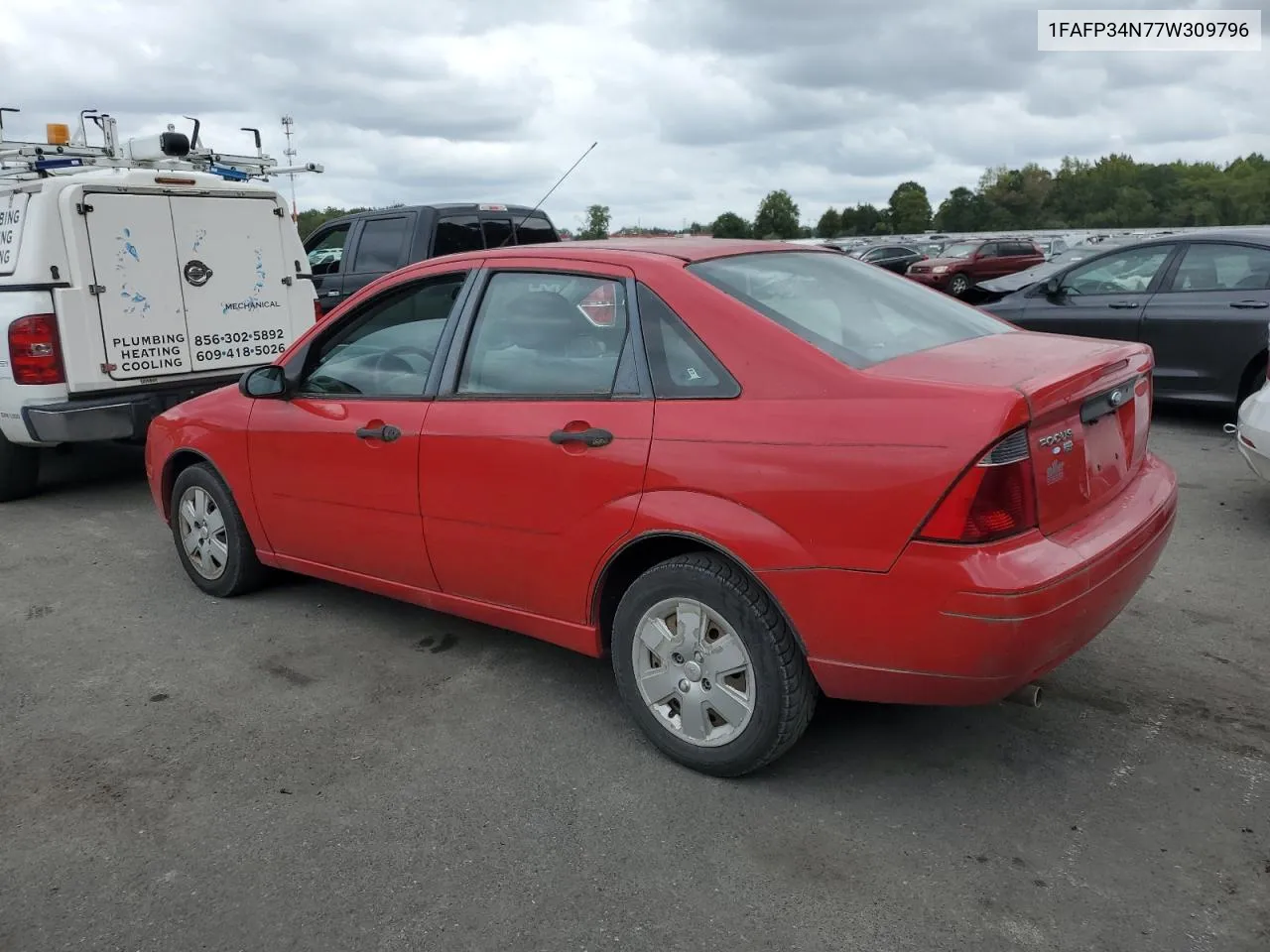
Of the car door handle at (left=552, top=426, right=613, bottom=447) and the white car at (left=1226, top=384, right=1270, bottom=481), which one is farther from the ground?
the car door handle at (left=552, top=426, right=613, bottom=447)

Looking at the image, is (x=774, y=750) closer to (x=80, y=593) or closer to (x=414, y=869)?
(x=414, y=869)

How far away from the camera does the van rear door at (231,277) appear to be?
24.2 ft

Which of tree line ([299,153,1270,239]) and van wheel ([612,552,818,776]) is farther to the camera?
tree line ([299,153,1270,239])

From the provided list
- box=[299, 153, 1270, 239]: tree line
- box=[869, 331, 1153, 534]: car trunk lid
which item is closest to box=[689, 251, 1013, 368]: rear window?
box=[869, 331, 1153, 534]: car trunk lid

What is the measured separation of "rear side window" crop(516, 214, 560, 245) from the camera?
36.0ft

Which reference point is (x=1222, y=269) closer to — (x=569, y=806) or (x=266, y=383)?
(x=266, y=383)

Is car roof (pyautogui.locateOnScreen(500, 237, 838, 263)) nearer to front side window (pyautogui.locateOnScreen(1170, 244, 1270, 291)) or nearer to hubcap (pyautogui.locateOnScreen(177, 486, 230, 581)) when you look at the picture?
hubcap (pyautogui.locateOnScreen(177, 486, 230, 581))

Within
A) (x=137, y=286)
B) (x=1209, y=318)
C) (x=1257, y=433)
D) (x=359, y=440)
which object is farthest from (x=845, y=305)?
(x=1209, y=318)

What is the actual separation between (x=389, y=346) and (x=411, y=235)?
20.9ft

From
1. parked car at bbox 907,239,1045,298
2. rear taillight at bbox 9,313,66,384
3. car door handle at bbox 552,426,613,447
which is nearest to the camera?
car door handle at bbox 552,426,613,447

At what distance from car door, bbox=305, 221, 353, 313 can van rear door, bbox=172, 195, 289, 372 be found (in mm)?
2856

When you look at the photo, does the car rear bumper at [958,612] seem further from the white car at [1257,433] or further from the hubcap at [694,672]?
the white car at [1257,433]

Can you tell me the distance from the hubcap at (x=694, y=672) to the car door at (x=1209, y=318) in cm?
644

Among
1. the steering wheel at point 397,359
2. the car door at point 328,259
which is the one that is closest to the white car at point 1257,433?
the steering wheel at point 397,359
